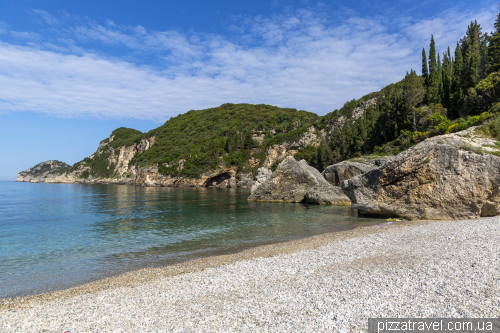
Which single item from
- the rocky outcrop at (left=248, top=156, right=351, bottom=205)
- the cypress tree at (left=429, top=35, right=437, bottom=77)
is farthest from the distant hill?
the rocky outcrop at (left=248, top=156, right=351, bottom=205)

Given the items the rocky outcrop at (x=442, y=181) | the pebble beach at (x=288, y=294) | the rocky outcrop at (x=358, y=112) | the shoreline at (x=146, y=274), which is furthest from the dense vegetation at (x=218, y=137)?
the pebble beach at (x=288, y=294)

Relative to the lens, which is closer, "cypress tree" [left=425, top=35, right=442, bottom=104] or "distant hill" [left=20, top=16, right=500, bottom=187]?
"distant hill" [left=20, top=16, right=500, bottom=187]

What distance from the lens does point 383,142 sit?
51.4 metres

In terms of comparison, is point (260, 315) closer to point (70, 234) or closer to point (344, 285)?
point (344, 285)

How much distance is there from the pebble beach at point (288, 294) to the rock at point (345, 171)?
24.0 meters

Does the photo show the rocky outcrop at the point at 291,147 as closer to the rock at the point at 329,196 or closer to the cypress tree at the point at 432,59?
the cypress tree at the point at 432,59

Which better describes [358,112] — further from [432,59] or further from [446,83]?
[446,83]

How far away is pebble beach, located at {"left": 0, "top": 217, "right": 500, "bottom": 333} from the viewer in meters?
4.85

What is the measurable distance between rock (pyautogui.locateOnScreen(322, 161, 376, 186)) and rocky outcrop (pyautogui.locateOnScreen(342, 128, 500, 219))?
1542cm

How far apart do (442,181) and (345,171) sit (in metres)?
19.6

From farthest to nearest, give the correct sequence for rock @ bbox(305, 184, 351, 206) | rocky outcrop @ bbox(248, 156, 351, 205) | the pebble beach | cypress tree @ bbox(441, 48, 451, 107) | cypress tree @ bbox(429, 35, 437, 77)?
cypress tree @ bbox(429, 35, 437, 77) → cypress tree @ bbox(441, 48, 451, 107) → rocky outcrop @ bbox(248, 156, 351, 205) → rock @ bbox(305, 184, 351, 206) → the pebble beach

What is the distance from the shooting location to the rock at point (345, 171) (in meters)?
33.0

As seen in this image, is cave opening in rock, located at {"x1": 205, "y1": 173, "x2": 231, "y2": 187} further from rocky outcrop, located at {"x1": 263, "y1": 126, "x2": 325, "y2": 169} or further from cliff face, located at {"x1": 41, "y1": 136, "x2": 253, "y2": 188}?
rocky outcrop, located at {"x1": 263, "y1": 126, "x2": 325, "y2": 169}

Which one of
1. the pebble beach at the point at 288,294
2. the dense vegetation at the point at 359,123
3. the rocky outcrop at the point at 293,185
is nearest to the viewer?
the pebble beach at the point at 288,294
